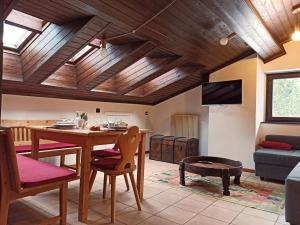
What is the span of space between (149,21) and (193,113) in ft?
11.6

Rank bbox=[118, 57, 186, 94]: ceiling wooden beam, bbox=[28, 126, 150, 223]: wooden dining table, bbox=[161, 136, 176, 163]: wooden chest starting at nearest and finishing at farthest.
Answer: bbox=[28, 126, 150, 223]: wooden dining table, bbox=[118, 57, 186, 94]: ceiling wooden beam, bbox=[161, 136, 176, 163]: wooden chest

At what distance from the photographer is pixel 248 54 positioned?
15.5 feet

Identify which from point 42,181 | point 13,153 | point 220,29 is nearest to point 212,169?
point 220,29

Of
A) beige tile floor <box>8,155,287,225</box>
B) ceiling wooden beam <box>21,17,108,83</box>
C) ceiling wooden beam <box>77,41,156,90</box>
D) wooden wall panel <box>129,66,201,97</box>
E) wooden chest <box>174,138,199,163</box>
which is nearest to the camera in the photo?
beige tile floor <box>8,155,287,225</box>

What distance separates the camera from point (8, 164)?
1.77 m

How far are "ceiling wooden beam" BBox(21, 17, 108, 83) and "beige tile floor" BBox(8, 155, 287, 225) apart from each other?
1680 mm

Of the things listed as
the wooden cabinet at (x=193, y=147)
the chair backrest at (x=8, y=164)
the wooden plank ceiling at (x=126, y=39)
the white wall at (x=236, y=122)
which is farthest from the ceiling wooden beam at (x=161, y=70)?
the chair backrest at (x=8, y=164)

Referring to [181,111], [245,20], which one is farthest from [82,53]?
[181,111]

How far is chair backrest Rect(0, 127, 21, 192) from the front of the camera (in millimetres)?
1714

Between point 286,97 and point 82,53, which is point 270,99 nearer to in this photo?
point 286,97

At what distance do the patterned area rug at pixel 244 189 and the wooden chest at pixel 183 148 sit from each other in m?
0.95

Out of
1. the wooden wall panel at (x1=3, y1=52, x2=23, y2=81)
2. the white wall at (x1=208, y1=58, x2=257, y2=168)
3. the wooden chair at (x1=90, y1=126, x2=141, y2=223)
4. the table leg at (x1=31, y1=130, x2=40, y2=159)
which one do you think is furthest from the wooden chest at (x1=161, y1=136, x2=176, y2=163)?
the wooden wall panel at (x1=3, y1=52, x2=23, y2=81)

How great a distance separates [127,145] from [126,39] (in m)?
1.74

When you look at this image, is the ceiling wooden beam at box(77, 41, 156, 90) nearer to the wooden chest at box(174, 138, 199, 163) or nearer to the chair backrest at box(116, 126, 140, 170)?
the chair backrest at box(116, 126, 140, 170)
